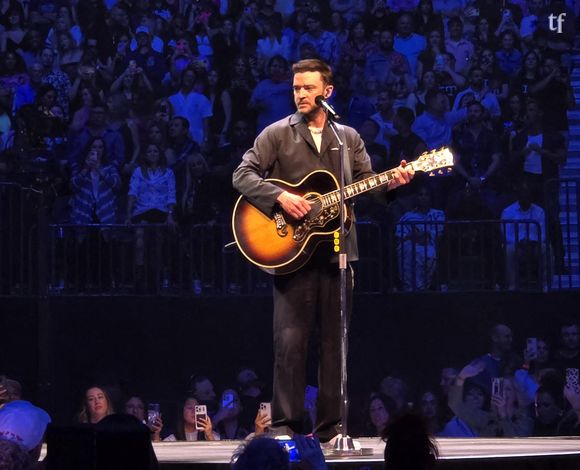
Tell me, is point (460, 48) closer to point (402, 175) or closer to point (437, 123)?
point (437, 123)

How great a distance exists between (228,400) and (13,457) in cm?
663

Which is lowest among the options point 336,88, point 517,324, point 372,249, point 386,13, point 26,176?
point 517,324

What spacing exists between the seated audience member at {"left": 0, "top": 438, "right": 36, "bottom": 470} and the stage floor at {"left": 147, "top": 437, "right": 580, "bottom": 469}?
1.54 m

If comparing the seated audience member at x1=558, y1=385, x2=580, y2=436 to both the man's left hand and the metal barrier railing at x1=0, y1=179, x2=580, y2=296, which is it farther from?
the man's left hand

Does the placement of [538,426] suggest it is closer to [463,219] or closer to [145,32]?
[463,219]

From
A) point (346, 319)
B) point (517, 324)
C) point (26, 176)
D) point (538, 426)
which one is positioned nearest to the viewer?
point (346, 319)

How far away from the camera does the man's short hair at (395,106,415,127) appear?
398 inches

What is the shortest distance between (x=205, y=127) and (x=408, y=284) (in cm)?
240

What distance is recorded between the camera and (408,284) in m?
9.60

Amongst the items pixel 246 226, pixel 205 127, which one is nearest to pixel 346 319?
pixel 246 226

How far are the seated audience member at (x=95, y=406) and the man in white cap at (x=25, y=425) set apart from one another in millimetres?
4748

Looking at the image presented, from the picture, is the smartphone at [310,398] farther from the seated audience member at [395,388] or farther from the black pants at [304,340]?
the black pants at [304,340]

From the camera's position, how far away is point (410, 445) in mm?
2502

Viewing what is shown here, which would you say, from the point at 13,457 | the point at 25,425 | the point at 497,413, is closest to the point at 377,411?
the point at 497,413
